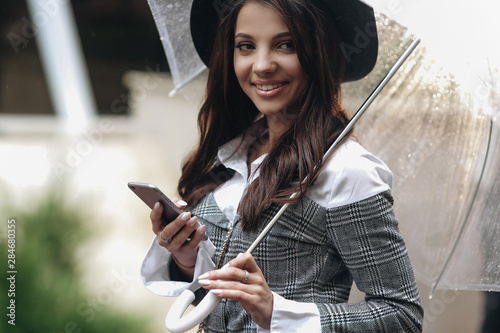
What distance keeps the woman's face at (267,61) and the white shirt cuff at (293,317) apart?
45 cm

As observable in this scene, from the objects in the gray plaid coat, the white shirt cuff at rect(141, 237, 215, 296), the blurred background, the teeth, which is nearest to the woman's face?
the teeth

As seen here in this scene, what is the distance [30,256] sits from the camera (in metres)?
2.51

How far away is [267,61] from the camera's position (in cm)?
144

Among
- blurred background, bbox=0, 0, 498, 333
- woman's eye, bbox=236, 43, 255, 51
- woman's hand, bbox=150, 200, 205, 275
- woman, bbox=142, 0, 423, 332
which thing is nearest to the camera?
woman, bbox=142, 0, 423, 332

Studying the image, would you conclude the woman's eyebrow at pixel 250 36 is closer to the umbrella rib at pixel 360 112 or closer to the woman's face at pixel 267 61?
the woman's face at pixel 267 61

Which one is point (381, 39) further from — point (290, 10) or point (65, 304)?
point (65, 304)

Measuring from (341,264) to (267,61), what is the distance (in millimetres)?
475

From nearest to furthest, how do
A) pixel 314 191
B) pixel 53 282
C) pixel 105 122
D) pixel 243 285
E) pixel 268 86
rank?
pixel 243 285 < pixel 314 191 < pixel 268 86 < pixel 53 282 < pixel 105 122

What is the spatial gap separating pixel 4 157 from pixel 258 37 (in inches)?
111

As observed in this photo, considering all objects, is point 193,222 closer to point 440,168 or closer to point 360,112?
point 360,112

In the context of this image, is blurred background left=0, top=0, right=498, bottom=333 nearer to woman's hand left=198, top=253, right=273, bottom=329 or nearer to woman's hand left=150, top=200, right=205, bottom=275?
woman's hand left=150, top=200, right=205, bottom=275

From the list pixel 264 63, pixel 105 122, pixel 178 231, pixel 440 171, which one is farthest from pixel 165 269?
pixel 105 122

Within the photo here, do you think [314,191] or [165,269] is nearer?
[314,191]

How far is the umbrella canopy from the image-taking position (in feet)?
5.15
